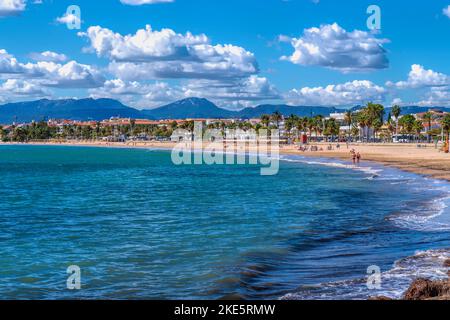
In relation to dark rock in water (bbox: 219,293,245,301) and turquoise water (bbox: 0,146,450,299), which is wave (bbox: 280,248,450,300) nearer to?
turquoise water (bbox: 0,146,450,299)

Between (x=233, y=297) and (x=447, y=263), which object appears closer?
(x=233, y=297)

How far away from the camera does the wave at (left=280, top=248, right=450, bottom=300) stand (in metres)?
12.0

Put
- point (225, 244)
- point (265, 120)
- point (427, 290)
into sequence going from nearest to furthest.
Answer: point (427, 290)
point (225, 244)
point (265, 120)

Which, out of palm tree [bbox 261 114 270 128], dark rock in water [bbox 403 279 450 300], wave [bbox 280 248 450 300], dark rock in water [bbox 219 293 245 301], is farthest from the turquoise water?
palm tree [bbox 261 114 270 128]

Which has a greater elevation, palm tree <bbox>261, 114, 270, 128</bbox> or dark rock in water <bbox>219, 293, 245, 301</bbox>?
palm tree <bbox>261, 114, 270, 128</bbox>

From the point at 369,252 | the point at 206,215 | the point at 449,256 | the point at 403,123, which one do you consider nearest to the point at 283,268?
the point at 369,252

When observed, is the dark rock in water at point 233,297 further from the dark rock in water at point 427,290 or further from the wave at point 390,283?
the dark rock in water at point 427,290

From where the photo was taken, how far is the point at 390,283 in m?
13.0

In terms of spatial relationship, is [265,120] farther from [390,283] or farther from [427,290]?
[427,290]

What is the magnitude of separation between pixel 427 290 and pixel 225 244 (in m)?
9.37

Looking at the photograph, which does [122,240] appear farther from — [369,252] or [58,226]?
[369,252]

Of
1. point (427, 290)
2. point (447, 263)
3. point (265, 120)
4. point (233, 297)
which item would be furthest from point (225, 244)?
point (265, 120)

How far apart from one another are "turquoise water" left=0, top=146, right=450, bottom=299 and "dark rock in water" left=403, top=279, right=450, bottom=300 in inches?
50.1

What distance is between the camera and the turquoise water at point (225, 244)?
44.2ft
